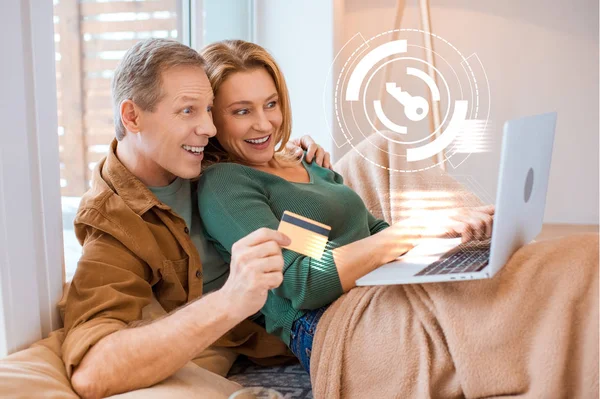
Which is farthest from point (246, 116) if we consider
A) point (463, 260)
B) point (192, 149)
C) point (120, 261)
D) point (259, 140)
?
point (463, 260)

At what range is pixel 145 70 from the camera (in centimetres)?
110

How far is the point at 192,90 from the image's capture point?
1.13m

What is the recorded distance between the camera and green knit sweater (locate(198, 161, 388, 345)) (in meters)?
1.05

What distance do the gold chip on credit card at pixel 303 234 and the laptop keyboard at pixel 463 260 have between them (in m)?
0.17

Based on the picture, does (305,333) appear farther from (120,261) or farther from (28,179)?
(28,179)

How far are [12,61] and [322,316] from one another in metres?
0.60

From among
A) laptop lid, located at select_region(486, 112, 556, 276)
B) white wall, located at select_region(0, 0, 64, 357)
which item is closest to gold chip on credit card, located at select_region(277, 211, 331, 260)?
laptop lid, located at select_region(486, 112, 556, 276)

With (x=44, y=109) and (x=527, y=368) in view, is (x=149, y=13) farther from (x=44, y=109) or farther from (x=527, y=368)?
(x=527, y=368)

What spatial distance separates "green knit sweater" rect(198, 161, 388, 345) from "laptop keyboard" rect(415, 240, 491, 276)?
18 centimetres

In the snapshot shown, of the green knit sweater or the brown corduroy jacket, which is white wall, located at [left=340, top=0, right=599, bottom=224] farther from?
the brown corduroy jacket

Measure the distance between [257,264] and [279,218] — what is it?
0.84 ft

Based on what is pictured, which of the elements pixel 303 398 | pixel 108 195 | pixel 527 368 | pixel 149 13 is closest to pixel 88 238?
pixel 108 195

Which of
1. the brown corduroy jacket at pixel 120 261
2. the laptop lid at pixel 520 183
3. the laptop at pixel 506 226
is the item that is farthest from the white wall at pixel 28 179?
the laptop lid at pixel 520 183

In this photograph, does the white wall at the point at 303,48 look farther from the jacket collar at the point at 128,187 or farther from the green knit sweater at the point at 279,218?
the jacket collar at the point at 128,187
